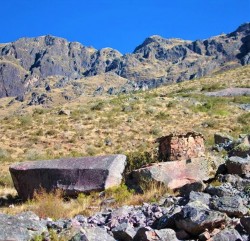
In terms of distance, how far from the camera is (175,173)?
12.3m

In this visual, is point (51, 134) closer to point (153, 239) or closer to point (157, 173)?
point (157, 173)

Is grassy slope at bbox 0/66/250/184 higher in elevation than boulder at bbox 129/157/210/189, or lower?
higher

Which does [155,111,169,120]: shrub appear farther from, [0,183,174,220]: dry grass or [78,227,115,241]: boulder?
[78,227,115,241]: boulder

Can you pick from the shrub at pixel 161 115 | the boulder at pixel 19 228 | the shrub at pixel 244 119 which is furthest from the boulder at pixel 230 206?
the shrub at pixel 161 115

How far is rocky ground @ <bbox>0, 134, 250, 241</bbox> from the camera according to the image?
23.2ft

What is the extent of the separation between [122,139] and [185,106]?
10.8 m

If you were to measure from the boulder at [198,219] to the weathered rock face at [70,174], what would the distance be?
5.38 metres

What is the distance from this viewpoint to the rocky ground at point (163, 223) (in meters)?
7.06

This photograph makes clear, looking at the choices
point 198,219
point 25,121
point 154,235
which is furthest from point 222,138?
point 25,121

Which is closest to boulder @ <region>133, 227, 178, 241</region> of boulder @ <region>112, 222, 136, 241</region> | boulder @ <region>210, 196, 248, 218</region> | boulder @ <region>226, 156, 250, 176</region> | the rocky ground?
the rocky ground

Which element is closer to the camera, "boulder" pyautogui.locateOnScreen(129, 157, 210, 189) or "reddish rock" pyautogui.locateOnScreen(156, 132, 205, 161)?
"boulder" pyautogui.locateOnScreen(129, 157, 210, 189)

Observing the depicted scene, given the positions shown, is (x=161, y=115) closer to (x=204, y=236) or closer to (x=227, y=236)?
(x=204, y=236)

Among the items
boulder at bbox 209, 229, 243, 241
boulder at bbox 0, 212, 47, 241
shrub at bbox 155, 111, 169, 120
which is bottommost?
boulder at bbox 209, 229, 243, 241

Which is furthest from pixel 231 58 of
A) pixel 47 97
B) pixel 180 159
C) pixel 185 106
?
pixel 180 159
